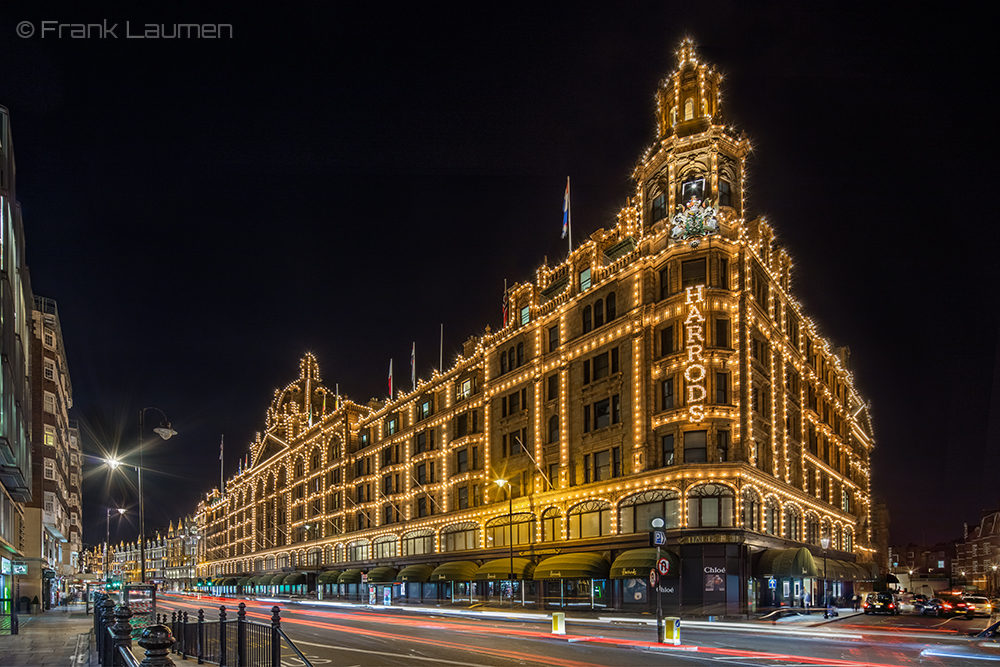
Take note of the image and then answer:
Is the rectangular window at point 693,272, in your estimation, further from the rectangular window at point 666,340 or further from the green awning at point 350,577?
the green awning at point 350,577

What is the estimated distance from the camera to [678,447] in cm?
4481

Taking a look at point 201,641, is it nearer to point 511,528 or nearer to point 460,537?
point 511,528

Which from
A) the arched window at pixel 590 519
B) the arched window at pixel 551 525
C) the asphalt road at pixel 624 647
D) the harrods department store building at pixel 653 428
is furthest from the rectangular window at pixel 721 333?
the arched window at pixel 551 525

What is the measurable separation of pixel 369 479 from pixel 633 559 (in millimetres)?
44943

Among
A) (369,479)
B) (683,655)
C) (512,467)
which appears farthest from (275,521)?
(683,655)

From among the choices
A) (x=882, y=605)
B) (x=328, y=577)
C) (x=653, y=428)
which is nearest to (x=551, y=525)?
(x=653, y=428)

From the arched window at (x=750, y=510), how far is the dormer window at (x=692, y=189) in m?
17.4

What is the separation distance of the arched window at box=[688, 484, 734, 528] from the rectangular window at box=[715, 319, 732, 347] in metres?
7.83

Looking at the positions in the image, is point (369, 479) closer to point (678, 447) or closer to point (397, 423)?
point (397, 423)

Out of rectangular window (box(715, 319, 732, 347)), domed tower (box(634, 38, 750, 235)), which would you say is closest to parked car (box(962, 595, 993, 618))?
rectangular window (box(715, 319, 732, 347))

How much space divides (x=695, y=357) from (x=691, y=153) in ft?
43.1

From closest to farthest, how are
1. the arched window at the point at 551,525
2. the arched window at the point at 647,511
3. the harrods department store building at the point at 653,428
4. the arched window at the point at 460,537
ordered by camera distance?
the harrods department store building at the point at 653,428
the arched window at the point at 647,511
the arched window at the point at 551,525
the arched window at the point at 460,537

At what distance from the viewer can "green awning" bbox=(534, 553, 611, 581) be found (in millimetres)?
48188

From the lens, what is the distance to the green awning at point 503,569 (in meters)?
55.2
